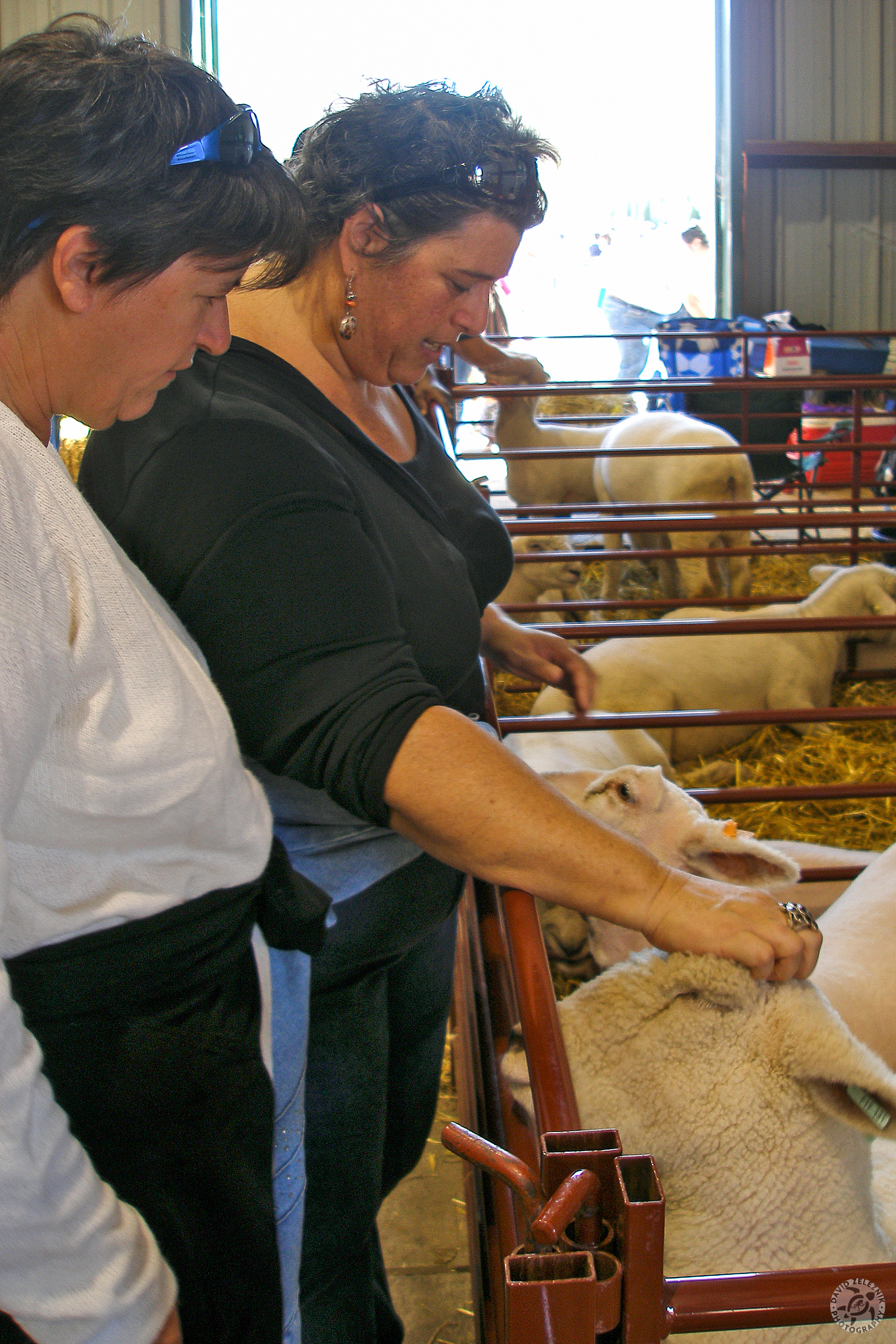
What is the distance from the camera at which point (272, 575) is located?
2.90ft

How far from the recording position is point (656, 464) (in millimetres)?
5559

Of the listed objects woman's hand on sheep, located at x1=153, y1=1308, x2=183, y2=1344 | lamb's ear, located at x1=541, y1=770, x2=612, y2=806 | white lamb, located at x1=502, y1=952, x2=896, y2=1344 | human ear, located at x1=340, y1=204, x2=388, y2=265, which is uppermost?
human ear, located at x1=340, y1=204, x2=388, y2=265

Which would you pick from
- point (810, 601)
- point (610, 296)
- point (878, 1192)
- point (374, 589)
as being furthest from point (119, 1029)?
point (610, 296)

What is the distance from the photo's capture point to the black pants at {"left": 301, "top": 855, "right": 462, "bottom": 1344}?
1.15 metres

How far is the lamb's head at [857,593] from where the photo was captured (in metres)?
3.53

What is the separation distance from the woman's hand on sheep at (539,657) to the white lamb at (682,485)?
130 inches

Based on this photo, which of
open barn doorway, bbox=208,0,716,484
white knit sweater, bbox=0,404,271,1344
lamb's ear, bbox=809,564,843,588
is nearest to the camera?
white knit sweater, bbox=0,404,271,1344

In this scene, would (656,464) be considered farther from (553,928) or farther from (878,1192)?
(878,1192)

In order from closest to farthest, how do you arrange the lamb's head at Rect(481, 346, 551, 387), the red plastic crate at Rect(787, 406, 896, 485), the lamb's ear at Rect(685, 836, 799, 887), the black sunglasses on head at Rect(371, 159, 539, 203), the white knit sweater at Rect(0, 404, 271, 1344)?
1. the white knit sweater at Rect(0, 404, 271, 1344)
2. the black sunglasses on head at Rect(371, 159, 539, 203)
3. the lamb's ear at Rect(685, 836, 799, 887)
4. the lamb's head at Rect(481, 346, 551, 387)
5. the red plastic crate at Rect(787, 406, 896, 485)

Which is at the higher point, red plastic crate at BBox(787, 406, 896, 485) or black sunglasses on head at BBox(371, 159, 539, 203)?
black sunglasses on head at BBox(371, 159, 539, 203)

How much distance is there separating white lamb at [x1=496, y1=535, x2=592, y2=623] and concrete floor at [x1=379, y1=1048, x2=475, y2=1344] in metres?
2.95

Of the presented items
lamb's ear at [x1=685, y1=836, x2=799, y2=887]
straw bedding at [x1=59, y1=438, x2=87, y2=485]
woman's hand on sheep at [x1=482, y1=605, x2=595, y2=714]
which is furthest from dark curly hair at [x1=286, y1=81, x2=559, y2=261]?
straw bedding at [x1=59, y1=438, x2=87, y2=485]

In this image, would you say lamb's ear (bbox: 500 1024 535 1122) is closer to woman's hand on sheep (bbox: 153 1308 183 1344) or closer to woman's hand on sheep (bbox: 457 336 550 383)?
woman's hand on sheep (bbox: 153 1308 183 1344)

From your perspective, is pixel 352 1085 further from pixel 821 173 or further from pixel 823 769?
pixel 821 173
